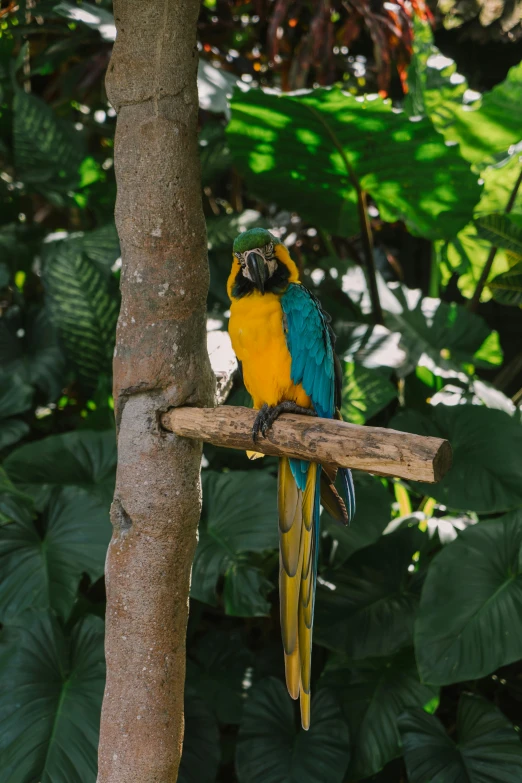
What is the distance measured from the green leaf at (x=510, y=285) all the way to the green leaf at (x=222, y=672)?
1.02 meters

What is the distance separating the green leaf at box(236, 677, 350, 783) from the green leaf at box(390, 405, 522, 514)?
0.50 meters

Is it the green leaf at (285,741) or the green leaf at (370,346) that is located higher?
the green leaf at (370,346)

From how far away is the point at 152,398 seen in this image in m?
1.00

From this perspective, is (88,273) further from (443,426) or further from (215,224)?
(443,426)

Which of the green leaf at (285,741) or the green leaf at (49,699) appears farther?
the green leaf at (285,741)

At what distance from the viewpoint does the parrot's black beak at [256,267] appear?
103 cm

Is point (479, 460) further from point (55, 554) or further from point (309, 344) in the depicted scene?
point (55, 554)

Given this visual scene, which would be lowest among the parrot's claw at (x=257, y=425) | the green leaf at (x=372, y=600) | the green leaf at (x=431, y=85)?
the green leaf at (x=372, y=600)

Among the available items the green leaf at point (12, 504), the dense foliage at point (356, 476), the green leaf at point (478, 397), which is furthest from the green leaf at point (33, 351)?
the green leaf at point (478, 397)

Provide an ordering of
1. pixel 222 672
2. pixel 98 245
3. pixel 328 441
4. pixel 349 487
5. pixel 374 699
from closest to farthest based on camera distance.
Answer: pixel 328 441
pixel 349 487
pixel 374 699
pixel 222 672
pixel 98 245

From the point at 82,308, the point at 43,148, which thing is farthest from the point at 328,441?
the point at 43,148

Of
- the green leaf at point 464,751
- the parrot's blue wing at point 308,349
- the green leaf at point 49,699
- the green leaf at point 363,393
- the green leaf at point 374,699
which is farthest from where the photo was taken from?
the green leaf at point 363,393

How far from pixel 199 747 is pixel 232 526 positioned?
452 millimetres

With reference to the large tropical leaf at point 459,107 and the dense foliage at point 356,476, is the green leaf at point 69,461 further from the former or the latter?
the large tropical leaf at point 459,107
